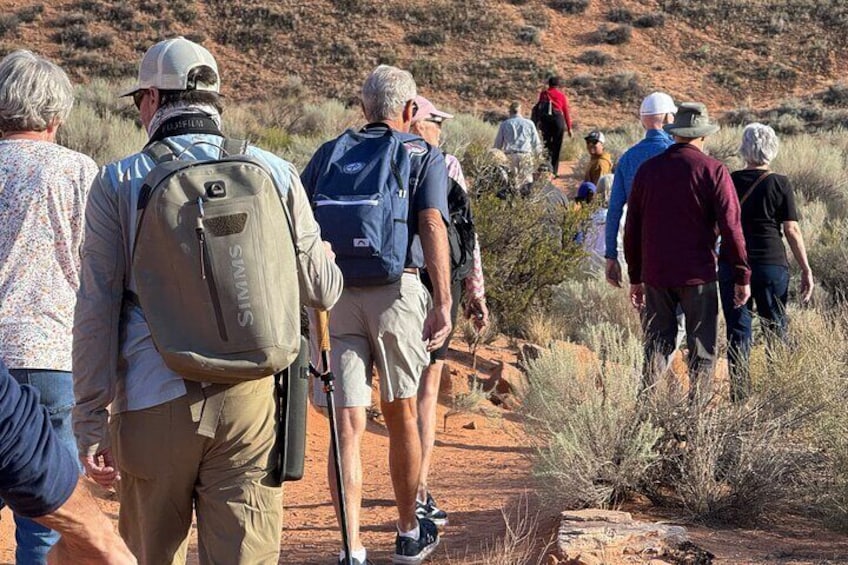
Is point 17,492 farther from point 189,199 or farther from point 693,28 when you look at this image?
point 693,28

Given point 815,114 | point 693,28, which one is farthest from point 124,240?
point 693,28

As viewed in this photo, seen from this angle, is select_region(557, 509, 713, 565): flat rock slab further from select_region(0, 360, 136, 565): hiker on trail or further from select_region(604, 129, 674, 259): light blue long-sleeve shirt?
select_region(604, 129, 674, 259): light blue long-sleeve shirt

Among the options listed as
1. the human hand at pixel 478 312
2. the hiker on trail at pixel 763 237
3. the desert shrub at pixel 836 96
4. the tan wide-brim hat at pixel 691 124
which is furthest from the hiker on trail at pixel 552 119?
the human hand at pixel 478 312

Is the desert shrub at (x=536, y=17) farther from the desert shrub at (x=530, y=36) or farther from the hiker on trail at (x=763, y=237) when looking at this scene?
the hiker on trail at (x=763, y=237)

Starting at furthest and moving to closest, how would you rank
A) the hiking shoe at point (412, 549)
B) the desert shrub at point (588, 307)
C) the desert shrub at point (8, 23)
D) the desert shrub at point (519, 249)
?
the desert shrub at point (8, 23)
the desert shrub at point (588, 307)
the desert shrub at point (519, 249)
the hiking shoe at point (412, 549)

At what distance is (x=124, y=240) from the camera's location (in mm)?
3482

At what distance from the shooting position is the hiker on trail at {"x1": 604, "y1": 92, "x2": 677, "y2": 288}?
25.5 ft

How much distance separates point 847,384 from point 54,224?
413 cm

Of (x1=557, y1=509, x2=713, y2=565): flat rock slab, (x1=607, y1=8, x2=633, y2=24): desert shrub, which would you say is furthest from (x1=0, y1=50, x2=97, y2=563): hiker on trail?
(x1=607, y1=8, x2=633, y2=24): desert shrub

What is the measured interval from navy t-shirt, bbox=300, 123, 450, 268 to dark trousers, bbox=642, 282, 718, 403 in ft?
6.58

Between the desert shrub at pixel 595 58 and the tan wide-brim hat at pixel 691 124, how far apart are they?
111 feet

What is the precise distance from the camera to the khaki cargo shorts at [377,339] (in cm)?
516

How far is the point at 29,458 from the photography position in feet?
7.59

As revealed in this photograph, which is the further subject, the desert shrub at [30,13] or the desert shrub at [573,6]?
the desert shrub at [573,6]
